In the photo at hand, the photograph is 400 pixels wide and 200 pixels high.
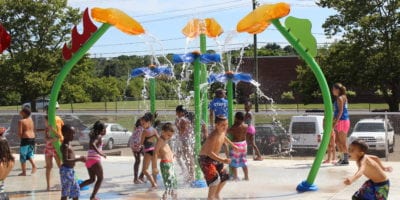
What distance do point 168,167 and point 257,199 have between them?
5.51 ft

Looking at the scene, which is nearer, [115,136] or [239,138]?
[239,138]

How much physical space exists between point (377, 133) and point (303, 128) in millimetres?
2353

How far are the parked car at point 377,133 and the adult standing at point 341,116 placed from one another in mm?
2101

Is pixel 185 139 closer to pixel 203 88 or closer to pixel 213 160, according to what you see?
pixel 203 88

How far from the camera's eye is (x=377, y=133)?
15.3 m

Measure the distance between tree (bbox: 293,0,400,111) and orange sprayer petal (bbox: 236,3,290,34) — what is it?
79.2ft

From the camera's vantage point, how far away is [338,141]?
41.5ft

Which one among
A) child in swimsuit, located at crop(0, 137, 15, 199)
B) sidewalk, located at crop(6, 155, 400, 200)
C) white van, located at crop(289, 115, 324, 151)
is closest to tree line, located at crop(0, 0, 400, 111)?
white van, located at crop(289, 115, 324, 151)

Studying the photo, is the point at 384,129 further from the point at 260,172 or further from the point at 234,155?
the point at 234,155

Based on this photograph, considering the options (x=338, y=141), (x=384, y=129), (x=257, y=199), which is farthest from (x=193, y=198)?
(x=384, y=129)

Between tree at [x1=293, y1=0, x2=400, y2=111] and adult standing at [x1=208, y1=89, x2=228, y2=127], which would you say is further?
tree at [x1=293, y1=0, x2=400, y2=111]

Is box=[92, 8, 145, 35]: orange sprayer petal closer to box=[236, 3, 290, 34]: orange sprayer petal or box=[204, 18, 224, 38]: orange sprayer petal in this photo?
box=[204, 18, 224, 38]: orange sprayer petal

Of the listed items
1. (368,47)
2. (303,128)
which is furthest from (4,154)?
(368,47)

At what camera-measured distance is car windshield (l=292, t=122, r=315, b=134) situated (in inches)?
670
